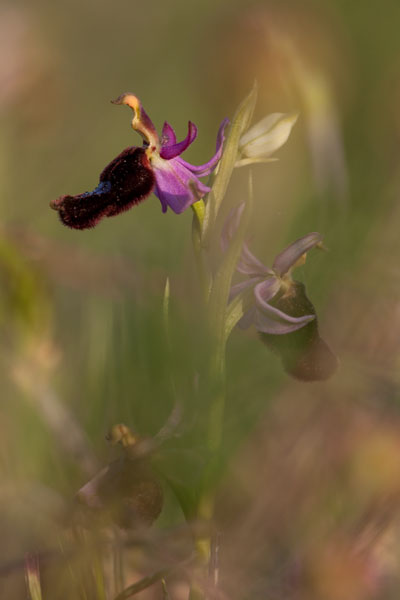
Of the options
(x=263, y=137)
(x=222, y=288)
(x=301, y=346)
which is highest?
(x=263, y=137)

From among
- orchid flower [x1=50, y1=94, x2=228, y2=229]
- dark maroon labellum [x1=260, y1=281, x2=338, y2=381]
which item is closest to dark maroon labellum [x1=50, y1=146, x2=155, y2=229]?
orchid flower [x1=50, y1=94, x2=228, y2=229]

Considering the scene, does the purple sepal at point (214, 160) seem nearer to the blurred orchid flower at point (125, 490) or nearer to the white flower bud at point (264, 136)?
the white flower bud at point (264, 136)

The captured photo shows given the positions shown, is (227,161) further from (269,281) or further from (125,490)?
(125,490)

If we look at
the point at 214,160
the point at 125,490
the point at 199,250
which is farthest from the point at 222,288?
the point at 125,490

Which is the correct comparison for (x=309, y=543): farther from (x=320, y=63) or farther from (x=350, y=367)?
(x=320, y=63)

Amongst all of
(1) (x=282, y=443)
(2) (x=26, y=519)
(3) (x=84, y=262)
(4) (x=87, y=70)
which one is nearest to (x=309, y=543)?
(1) (x=282, y=443)
